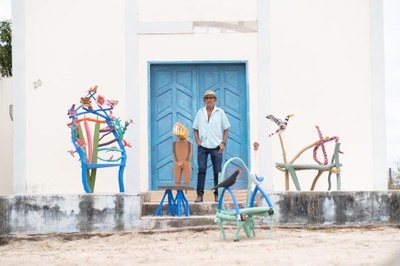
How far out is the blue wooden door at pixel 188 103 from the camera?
9562 millimetres

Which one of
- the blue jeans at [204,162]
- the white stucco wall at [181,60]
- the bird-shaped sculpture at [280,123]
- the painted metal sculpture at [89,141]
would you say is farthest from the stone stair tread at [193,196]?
the bird-shaped sculpture at [280,123]

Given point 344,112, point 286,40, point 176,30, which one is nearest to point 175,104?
point 176,30

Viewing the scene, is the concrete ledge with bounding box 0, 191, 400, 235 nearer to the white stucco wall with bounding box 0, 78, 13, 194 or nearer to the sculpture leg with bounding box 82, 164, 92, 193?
the sculpture leg with bounding box 82, 164, 92, 193

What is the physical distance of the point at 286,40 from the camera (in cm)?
948

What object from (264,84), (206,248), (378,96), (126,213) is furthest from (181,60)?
(206,248)

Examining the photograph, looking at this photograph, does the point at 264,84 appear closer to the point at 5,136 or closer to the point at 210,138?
the point at 210,138

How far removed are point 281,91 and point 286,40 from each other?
0.77 metres

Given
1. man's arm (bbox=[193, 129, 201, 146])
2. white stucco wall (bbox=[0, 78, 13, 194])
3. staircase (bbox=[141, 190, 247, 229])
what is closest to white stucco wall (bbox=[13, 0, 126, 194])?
staircase (bbox=[141, 190, 247, 229])

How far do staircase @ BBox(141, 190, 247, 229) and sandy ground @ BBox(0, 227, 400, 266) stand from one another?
126mm

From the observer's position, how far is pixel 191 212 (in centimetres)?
838

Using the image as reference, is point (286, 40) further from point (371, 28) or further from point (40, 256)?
point (40, 256)

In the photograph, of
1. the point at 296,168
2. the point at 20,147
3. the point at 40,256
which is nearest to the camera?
the point at 40,256

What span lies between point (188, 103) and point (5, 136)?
6.54 meters

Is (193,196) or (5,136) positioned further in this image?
(5,136)
